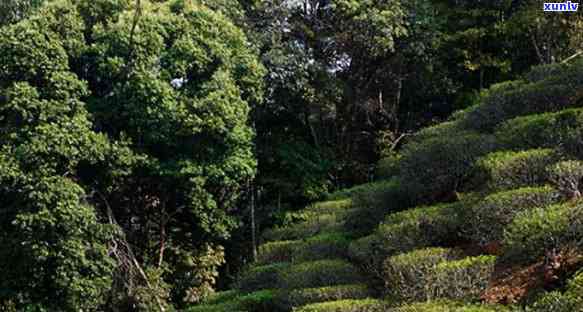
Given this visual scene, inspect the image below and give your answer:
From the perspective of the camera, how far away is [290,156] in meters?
12.5

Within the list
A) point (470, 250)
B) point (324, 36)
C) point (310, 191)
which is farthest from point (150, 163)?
point (470, 250)

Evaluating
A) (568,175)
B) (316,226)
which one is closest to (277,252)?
(316,226)

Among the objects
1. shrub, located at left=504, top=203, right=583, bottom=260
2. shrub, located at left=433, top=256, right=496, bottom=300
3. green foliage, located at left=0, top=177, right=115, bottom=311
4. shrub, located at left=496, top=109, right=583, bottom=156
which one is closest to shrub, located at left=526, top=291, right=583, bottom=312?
shrub, located at left=504, top=203, right=583, bottom=260

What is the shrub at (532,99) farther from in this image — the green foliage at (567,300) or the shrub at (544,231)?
the green foliage at (567,300)

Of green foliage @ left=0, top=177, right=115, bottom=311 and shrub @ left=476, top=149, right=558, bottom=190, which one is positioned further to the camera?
green foliage @ left=0, top=177, right=115, bottom=311

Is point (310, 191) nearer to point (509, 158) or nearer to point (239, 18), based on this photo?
point (239, 18)

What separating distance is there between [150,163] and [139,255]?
79.2 inches

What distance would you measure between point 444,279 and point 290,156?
802 cm

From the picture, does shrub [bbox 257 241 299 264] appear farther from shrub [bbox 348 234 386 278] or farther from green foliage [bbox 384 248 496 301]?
green foliage [bbox 384 248 496 301]

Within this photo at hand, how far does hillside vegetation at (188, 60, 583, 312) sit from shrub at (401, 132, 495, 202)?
1 centimetres

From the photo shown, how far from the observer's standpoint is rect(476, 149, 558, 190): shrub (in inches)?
213

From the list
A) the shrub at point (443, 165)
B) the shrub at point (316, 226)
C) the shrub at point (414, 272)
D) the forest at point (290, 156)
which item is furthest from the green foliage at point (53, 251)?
the shrub at point (414, 272)

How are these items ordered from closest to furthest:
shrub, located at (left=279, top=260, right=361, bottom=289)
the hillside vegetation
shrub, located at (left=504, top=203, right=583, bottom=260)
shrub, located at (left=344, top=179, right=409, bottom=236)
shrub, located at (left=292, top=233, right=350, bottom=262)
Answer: shrub, located at (left=504, top=203, right=583, bottom=260), the hillside vegetation, shrub, located at (left=279, top=260, right=361, bottom=289), shrub, located at (left=344, top=179, right=409, bottom=236), shrub, located at (left=292, top=233, right=350, bottom=262)

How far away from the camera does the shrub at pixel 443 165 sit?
6.44 m
